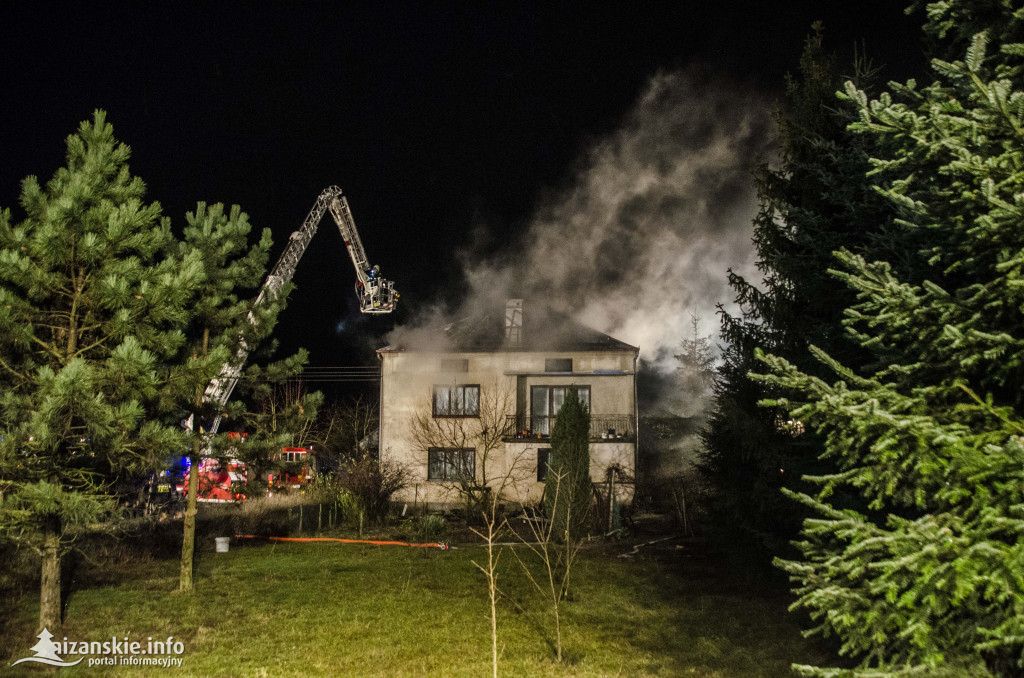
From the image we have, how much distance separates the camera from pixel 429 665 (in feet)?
23.5

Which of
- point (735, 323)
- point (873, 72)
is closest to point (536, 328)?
point (735, 323)

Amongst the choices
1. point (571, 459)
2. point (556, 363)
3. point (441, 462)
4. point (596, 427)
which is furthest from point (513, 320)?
point (571, 459)

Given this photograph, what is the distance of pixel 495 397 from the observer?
25.0m

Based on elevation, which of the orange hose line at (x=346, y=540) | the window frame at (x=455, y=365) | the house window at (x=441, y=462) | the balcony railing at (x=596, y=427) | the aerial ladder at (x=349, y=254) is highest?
the aerial ladder at (x=349, y=254)

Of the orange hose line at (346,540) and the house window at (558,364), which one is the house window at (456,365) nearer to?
the house window at (558,364)

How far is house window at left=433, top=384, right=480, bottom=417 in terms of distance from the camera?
2595cm

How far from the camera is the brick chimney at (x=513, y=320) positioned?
27188 mm

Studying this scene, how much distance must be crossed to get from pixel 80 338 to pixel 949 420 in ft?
32.2

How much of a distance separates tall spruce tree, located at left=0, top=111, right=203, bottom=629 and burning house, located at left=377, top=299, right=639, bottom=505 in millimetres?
16251

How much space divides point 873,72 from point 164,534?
17222 mm

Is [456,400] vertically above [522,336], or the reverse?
[522,336]

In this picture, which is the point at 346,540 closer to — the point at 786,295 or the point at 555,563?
the point at 555,563

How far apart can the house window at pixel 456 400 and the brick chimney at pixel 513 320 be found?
9.57 ft

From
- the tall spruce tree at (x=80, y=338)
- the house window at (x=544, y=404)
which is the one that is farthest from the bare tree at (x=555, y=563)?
the house window at (x=544, y=404)
